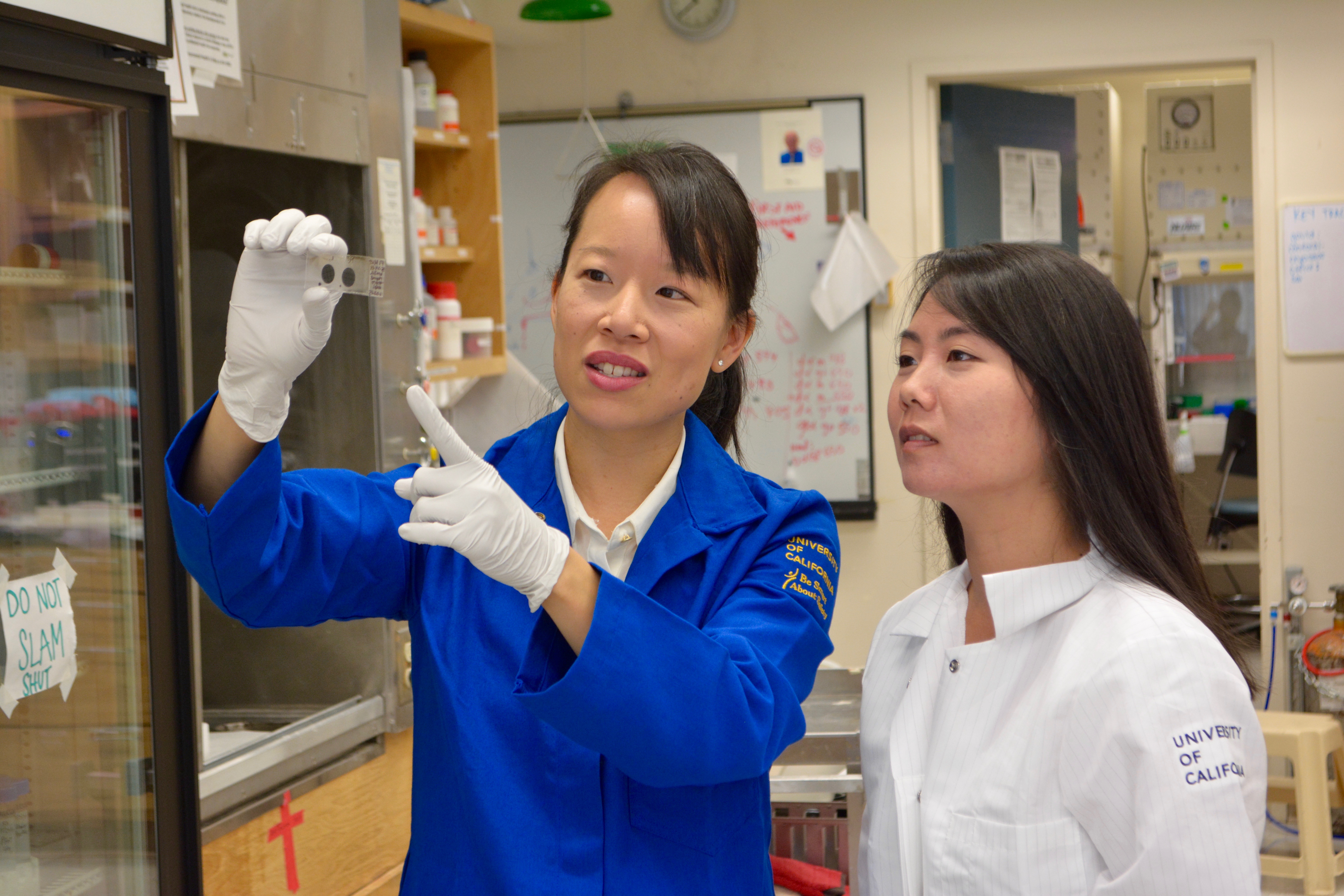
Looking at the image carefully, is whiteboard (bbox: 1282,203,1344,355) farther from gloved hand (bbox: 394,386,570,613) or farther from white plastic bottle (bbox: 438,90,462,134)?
gloved hand (bbox: 394,386,570,613)

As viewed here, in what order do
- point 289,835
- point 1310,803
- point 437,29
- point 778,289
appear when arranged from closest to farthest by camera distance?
point 289,835
point 437,29
point 1310,803
point 778,289

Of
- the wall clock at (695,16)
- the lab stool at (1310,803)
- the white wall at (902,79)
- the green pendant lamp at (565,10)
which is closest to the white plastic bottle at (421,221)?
the green pendant lamp at (565,10)

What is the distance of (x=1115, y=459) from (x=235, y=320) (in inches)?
33.7

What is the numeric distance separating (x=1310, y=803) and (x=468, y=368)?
111 inches

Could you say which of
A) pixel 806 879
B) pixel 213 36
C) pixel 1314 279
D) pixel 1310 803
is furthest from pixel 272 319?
pixel 1314 279

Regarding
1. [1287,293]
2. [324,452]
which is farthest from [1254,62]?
[324,452]

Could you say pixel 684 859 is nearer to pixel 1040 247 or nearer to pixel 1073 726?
pixel 1073 726

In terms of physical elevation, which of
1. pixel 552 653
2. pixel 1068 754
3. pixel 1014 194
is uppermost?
pixel 1014 194

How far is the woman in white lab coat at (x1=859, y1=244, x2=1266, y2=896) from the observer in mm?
1042

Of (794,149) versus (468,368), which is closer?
(468,368)

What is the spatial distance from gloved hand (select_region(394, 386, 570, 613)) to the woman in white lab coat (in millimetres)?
445

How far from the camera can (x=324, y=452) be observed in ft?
8.56

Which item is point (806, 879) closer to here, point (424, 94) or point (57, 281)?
point (57, 281)

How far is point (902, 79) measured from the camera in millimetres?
4211
